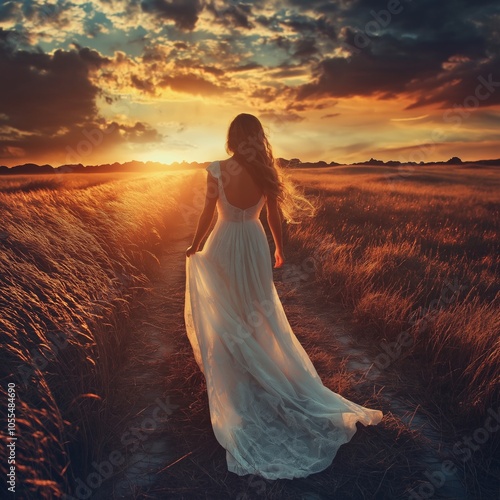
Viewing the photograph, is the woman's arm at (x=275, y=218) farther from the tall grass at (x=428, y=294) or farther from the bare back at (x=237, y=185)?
the tall grass at (x=428, y=294)

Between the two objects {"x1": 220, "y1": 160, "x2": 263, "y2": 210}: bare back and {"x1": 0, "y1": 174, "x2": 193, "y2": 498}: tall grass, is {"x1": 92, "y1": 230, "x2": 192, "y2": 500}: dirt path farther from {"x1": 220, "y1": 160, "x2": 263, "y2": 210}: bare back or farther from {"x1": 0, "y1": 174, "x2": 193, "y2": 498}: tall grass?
{"x1": 220, "y1": 160, "x2": 263, "y2": 210}: bare back

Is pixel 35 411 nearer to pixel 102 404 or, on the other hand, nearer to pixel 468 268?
pixel 102 404

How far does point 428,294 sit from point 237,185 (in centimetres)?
380

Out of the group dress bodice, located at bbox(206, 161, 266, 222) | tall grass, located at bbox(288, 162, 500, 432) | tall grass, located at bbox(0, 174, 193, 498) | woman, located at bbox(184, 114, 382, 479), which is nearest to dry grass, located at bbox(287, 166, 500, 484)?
tall grass, located at bbox(288, 162, 500, 432)

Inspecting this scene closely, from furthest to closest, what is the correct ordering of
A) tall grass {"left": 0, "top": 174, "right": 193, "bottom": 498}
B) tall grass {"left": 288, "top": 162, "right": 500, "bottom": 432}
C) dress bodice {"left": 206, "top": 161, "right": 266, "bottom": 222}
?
tall grass {"left": 288, "top": 162, "right": 500, "bottom": 432}
dress bodice {"left": 206, "top": 161, "right": 266, "bottom": 222}
tall grass {"left": 0, "top": 174, "right": 193, "bottom": 498}

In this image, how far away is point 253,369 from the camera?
3.54m

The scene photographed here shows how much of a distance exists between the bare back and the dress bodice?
0.03 metres

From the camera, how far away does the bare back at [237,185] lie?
3.67m

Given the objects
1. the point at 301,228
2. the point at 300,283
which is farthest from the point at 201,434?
the point at 301,228

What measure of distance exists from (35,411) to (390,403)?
3092 mm

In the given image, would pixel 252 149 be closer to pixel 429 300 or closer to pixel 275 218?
pixel 275 218

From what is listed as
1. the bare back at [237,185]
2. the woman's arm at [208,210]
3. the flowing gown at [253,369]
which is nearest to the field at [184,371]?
the flowing gown at [253,369]

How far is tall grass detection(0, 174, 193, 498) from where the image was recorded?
8.84ft

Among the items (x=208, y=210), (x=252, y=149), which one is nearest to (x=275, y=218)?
(x=208, y=210)
